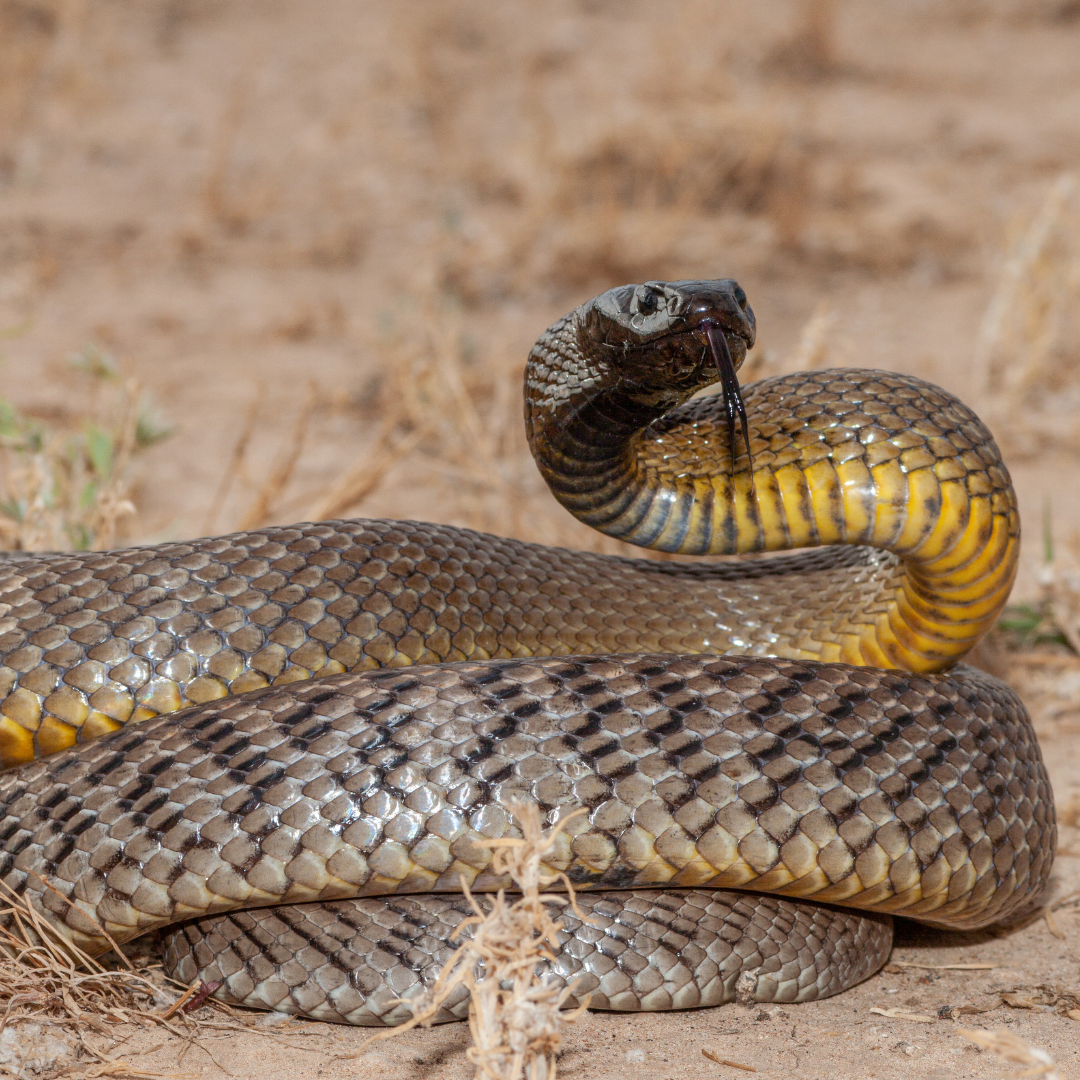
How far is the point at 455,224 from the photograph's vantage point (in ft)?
30.9

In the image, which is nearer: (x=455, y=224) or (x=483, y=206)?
(x=455, y=224)

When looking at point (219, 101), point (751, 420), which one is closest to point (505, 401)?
point (751, 420)

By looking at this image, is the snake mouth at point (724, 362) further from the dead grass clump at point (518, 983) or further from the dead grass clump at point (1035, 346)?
the dead grass clump at point (1035, 346)

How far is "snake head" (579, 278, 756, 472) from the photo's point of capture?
283 cm

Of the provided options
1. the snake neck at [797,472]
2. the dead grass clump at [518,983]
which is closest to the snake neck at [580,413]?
the snake neck at [797,472]

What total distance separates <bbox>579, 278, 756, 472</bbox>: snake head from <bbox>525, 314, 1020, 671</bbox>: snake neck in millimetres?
41

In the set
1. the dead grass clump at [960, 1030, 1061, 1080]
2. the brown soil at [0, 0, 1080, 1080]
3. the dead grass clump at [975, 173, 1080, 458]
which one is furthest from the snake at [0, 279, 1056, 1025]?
the dead grass clump at [975, 173, 1080, 458]

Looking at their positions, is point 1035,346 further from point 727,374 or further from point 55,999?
point 55,999

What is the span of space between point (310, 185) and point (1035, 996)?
10.5 metres

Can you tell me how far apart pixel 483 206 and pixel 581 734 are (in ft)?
30.4

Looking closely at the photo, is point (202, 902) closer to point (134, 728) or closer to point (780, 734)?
point (134, 728)

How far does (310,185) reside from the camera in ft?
39.2

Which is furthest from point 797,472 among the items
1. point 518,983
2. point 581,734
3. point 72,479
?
point 72,479

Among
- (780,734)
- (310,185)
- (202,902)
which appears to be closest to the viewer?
(202,902)
